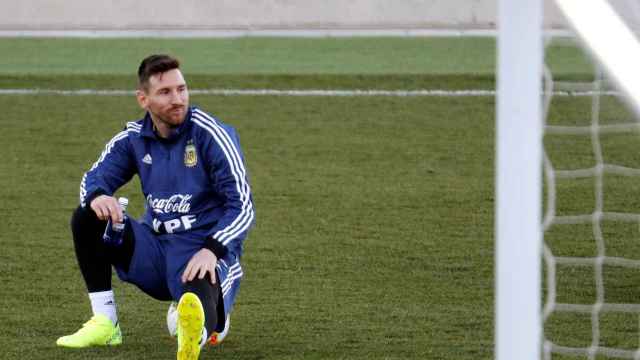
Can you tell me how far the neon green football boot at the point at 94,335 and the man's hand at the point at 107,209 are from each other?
1.44ft

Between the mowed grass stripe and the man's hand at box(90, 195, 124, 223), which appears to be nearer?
the man's hand at box(90, 195, 124, 223)

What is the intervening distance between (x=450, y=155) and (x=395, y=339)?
159 inches

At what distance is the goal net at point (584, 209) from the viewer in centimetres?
273

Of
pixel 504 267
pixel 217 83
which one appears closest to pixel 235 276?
pixel 504 267

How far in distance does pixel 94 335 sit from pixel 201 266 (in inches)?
23.8

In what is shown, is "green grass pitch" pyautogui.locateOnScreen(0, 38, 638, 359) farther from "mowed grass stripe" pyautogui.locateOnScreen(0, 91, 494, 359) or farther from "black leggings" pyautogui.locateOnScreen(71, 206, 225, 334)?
"black leggings" pyautogui.locateOnScreen(71, 206, 225, 334)

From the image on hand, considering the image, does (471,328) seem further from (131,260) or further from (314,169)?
(314,169)

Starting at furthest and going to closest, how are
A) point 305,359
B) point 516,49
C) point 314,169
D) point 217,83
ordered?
point 217,83, point 314,169, point 305,359, point 516,49

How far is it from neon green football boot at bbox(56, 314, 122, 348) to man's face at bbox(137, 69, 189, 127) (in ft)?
2.50

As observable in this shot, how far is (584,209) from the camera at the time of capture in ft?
25.3

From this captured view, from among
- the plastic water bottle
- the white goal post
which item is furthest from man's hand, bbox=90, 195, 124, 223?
the white goal post

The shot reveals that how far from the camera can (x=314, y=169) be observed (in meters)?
8.84

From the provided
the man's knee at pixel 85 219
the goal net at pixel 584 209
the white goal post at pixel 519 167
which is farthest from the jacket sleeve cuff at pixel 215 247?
the white goal post at pixel 519 167

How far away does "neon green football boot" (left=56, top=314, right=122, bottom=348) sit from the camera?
518 centimetres
